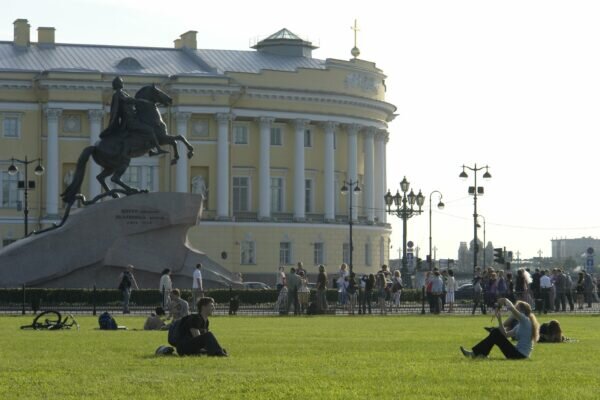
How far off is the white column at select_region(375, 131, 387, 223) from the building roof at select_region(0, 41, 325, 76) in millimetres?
7645

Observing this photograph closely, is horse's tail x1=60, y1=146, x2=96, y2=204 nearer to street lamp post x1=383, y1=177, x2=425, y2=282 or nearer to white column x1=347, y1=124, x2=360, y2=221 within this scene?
street lamp post x1=383, y1=177, x2=425, y2=282

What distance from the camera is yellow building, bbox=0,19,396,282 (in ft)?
325

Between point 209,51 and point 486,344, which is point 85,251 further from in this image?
point 209,51

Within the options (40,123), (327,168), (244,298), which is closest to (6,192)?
(40,123)

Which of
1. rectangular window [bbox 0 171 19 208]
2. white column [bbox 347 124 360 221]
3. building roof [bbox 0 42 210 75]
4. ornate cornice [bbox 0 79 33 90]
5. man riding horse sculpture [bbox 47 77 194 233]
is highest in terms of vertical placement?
building roof [bbox 0 42 210 75]

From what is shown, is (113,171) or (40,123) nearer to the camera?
(113,171)

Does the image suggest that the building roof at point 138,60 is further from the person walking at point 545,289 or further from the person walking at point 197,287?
the person walking at point 545,289

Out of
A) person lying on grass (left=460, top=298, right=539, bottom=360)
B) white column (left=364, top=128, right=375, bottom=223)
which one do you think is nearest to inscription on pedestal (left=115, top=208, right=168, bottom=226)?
person lying on grass (left=460, top=298, right=539, bottom=360)

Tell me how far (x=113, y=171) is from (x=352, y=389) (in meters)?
33.7

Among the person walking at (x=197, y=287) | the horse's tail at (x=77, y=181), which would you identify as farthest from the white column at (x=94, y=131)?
the person walking at (x=197, y=287)

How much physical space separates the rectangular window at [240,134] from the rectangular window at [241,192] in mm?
2343

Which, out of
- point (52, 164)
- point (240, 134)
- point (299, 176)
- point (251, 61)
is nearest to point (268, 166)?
point (299, 176)

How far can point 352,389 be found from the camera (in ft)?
60.1

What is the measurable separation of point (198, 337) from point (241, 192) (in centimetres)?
8204
